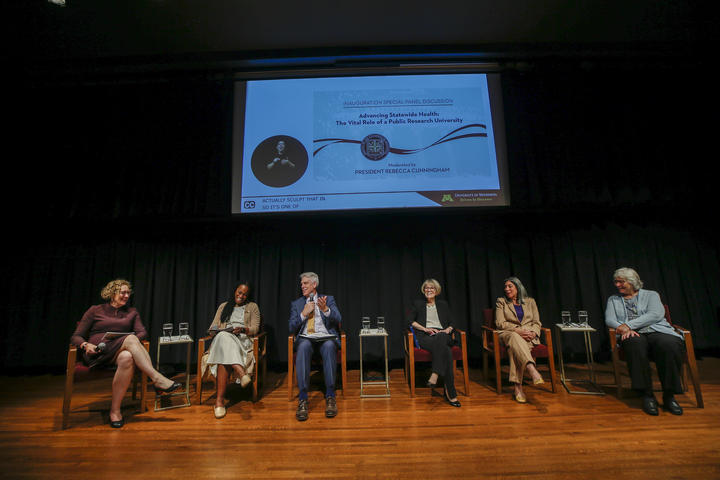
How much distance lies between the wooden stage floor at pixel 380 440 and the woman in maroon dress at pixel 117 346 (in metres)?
0.26

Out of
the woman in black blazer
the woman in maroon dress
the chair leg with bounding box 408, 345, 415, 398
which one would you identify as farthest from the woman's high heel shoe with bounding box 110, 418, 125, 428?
the woman in black blazer

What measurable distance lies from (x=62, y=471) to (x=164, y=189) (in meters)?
2.98

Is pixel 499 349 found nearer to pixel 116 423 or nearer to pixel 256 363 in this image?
pixel 256 363

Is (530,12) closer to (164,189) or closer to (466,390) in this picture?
(466,390)

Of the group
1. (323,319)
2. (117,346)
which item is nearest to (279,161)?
(323,319)

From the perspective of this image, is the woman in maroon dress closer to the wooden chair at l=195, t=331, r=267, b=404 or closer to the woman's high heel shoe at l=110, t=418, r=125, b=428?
the woman's high heel shoe at l=110, t=418, r=125, b=428

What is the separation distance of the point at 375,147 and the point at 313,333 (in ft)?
7.25

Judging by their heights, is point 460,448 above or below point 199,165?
below

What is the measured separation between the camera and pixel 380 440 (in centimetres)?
201

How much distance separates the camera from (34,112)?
407cm

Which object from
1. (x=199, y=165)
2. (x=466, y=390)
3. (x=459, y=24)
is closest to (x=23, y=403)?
(x=199, y=165)

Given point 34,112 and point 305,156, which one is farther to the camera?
point 34,112

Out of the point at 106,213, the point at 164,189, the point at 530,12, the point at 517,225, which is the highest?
the point at 530,12

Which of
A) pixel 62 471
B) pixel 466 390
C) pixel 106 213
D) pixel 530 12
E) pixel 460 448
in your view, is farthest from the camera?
pixel 106 213
